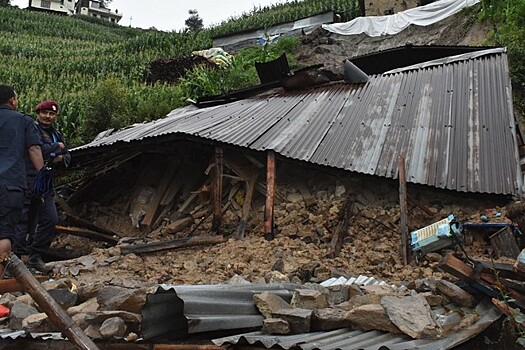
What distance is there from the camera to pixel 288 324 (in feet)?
9.64

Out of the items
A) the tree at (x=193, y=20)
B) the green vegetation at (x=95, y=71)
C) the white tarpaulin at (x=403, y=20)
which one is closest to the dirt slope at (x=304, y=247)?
the green vegetation at (x=95, y=71)

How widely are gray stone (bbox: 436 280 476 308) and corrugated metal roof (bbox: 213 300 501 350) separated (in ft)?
1.18

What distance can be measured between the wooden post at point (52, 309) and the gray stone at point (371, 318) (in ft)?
5.21

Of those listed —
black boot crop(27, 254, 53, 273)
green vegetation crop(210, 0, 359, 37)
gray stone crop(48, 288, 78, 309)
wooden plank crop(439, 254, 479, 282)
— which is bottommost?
black boot crop(27, 254, 53, 273)

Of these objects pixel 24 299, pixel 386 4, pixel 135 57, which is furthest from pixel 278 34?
pixel 24 299

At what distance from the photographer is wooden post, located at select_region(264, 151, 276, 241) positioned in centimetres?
612

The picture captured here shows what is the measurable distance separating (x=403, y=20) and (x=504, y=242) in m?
15.9

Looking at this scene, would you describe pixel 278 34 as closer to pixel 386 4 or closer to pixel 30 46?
pixel 386 4

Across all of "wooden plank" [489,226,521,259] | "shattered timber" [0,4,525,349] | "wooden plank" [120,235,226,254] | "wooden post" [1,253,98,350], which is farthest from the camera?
"wooden plank" [120,235,226,254]

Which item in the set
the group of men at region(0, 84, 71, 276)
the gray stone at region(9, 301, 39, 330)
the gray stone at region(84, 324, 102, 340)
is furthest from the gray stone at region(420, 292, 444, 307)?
the group of men at region(0, 84, 71, 276)

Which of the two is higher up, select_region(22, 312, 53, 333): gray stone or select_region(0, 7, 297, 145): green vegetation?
select_region(0, 7, 297, 145): green vegetation

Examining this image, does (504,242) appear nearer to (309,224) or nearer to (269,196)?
(309,224)

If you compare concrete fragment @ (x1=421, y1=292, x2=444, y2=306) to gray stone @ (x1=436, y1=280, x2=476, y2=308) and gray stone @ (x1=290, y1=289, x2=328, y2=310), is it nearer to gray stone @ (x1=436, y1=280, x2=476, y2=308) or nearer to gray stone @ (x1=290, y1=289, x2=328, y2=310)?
gray stone @ (x1=436, y1=280, x2=476, y2=308)

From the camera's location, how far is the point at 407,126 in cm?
664
